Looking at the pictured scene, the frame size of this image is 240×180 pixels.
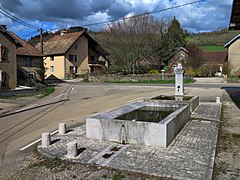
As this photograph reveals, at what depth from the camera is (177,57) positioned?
158 feet

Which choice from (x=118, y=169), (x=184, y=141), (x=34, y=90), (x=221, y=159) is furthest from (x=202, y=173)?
(x=34, y=90)

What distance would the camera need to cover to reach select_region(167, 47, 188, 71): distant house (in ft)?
156

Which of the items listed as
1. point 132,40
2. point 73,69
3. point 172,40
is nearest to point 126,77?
point 132,40

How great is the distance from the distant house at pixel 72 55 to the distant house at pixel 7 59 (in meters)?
20.8

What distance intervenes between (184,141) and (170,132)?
0.58 m

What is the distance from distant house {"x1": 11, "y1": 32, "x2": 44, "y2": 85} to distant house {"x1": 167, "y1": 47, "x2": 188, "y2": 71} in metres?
25.7

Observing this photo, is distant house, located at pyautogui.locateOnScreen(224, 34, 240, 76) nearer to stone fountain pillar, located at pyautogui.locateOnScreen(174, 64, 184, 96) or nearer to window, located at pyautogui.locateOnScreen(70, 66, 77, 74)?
window, located at pyautogui.locateOnScreen(70, 66, 77, 74)

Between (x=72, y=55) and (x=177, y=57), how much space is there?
2060 cm

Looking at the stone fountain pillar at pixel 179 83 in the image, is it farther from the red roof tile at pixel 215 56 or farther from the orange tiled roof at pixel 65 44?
the red roof tile at pixel 215 56

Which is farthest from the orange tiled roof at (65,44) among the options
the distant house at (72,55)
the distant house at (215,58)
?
the distant house at (215,58)

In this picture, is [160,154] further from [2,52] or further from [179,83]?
[2,52]

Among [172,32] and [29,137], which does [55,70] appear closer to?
[172,32]

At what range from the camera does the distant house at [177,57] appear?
47.4m

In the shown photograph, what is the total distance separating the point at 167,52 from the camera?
48656 mm
